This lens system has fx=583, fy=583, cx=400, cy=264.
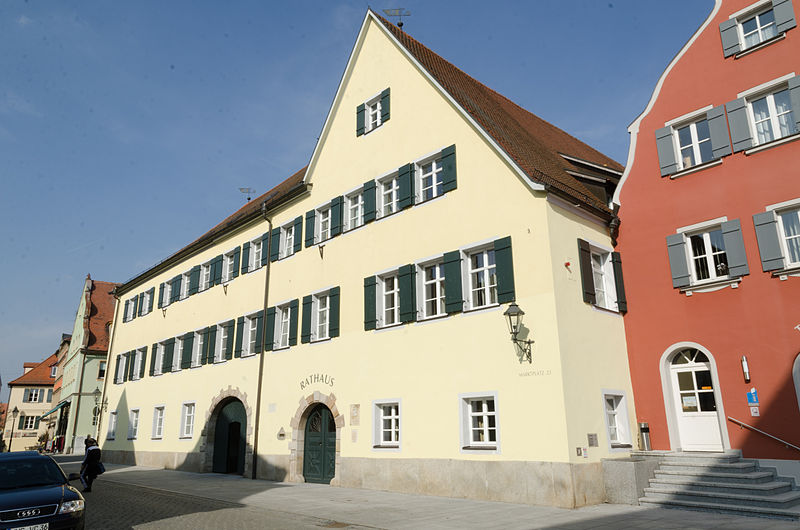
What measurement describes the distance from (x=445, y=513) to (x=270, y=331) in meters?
11.7

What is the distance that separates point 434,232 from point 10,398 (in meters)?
72.1

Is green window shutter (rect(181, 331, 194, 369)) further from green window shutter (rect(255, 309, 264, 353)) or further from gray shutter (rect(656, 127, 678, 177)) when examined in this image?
gray shutter (rect(656, 127, 678, 177))

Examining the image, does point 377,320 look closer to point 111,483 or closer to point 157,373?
point 111,483

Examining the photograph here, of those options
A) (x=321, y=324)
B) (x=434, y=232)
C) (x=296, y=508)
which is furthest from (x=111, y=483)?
(x=434, y=232)

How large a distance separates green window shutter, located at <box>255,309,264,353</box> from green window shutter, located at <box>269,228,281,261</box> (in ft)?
6.90

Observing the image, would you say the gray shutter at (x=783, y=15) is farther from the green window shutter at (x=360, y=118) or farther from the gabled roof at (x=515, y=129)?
the green window shutter at (x=360, y=118)

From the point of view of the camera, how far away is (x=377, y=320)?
1677cm

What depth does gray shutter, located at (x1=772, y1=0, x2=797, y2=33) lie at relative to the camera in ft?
43.9

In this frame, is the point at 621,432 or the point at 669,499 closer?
the point at 669,499

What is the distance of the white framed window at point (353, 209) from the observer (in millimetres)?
18947

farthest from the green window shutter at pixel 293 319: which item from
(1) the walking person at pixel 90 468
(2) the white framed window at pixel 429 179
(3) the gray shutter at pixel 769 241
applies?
(3) the gray shutter at pixel 769 241

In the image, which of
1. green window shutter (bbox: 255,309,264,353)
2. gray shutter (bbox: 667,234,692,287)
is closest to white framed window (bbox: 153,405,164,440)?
green window shutter (bbox: 255,309,264,353)

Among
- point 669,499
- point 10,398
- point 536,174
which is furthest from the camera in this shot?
point 10,398

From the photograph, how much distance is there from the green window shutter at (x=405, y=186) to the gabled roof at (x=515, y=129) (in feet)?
7.98
